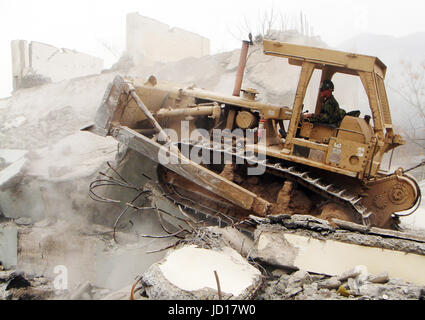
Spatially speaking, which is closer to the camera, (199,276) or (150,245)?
(199,276)

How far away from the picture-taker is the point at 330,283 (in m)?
3.00

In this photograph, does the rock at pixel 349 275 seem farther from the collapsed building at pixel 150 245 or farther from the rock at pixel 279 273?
the rock at pixel 279 273

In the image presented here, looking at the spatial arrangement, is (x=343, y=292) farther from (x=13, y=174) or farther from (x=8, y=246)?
(x=13, y=174)

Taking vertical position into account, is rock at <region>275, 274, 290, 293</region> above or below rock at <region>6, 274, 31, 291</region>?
A: above

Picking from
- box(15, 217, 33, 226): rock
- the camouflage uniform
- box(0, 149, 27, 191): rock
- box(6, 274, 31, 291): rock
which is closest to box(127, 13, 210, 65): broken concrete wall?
box(0, 149, 27, 191): rock

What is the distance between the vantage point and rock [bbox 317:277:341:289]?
9.77ft

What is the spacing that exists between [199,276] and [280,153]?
2.15m

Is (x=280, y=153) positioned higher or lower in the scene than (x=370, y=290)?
higher

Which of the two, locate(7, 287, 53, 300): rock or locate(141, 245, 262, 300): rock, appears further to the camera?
locate(7, 287, 53, 300): rock

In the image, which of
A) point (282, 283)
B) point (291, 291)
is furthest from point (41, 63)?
point (291, 291)

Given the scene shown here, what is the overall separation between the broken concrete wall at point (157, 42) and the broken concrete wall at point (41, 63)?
3358mm

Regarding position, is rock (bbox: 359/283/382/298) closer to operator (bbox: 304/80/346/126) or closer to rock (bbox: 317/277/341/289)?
rock (bbox: 317/277/341/289)

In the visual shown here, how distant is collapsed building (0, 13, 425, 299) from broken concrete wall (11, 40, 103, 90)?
30.3 ft
